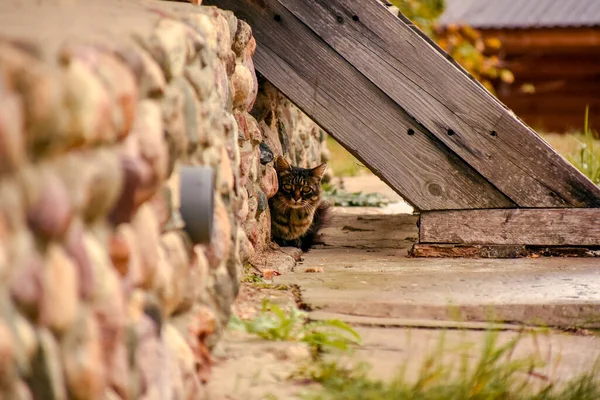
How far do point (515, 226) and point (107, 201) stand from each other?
107 inches

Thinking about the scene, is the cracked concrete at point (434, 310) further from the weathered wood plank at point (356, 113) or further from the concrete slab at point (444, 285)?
the weathered wood plank at point (356, 113)

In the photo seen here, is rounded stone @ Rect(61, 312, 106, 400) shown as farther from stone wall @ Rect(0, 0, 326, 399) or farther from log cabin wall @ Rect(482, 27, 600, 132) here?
log cabin wall @ Rect(482, 27, 600, 132)

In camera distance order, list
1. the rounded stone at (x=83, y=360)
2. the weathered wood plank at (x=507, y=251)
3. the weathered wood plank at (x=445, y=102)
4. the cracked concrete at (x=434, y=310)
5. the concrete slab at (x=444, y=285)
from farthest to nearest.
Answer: the weathered wood plank at (x=507, y=251) < the weathered wood plank at (x=445, y=102) < the concrete slab at (x=444, y=285) < the cracked concrete at (x=434, y=310) < the rounded stone at (x=83, y=360)

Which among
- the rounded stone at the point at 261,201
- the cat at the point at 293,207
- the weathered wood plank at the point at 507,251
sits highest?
the weathered wood plank at the point at 507,251

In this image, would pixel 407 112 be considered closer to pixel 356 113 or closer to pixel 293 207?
pixel 356 113

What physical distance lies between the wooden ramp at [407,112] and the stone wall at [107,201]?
1377 millimetres

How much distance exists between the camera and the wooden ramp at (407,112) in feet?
12.7

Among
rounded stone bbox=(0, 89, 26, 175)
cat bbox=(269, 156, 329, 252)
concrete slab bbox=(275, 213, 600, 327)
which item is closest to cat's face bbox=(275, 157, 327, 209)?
cat bbox=(269, 156, 329, 252)

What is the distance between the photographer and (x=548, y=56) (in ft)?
40.1

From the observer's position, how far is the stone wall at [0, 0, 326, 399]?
1.36 meters

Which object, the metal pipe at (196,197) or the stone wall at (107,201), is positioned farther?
the metal pipe at (196,197)

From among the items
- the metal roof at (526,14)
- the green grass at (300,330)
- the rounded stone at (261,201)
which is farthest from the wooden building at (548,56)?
the green grass at (300,330)

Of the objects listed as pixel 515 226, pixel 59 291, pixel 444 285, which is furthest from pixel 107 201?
pixel 515 226

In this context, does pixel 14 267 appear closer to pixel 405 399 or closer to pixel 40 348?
pixel 40 348
